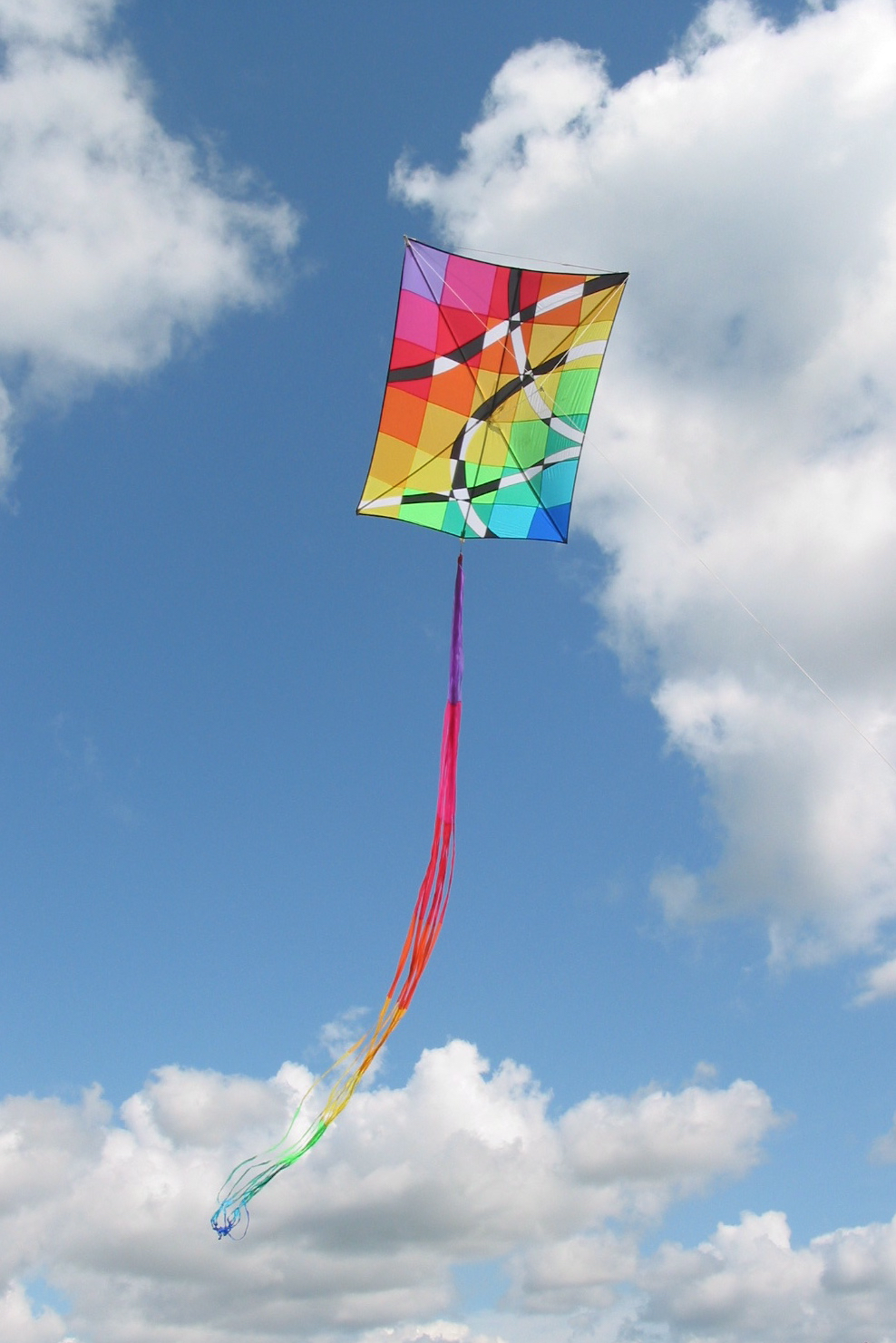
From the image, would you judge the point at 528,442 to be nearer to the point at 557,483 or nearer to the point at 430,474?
the point at 557,483

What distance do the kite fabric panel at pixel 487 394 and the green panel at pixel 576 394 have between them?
0.04 ft

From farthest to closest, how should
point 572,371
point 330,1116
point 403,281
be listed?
point 572,371
point 403,281
point 330,1116

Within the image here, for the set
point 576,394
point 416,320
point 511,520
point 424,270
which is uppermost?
point 424,270

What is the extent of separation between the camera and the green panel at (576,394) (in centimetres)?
1483

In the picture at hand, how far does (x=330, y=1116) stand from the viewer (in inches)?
455

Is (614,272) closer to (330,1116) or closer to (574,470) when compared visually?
(574,470)

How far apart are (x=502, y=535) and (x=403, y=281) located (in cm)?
387

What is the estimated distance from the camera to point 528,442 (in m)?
15.1

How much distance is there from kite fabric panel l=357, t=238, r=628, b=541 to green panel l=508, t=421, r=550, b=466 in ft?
0.04

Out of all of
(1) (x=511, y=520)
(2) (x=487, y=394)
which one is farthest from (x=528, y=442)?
(1) (x=511, y=520)

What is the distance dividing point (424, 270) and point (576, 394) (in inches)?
112

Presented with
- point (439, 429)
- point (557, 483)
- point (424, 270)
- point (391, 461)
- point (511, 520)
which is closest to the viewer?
point (424, 270)

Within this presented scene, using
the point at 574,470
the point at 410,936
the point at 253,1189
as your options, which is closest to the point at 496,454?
the point at 574,470

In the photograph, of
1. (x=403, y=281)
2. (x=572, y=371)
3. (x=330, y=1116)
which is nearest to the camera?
(x=330, y=1116)
